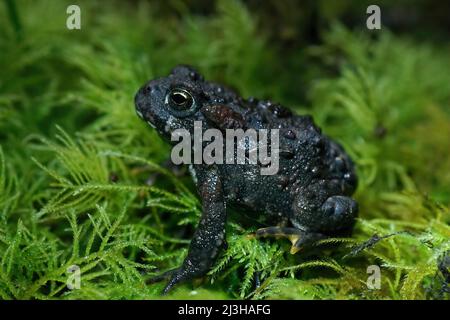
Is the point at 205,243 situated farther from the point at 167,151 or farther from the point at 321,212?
the point at 167,151

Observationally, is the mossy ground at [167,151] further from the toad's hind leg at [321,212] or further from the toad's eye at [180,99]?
the toad's eye at [180,99]

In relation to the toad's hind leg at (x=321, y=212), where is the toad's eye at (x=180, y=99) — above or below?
above

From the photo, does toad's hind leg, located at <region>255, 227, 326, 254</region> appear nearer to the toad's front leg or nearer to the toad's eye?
the toad's front leg

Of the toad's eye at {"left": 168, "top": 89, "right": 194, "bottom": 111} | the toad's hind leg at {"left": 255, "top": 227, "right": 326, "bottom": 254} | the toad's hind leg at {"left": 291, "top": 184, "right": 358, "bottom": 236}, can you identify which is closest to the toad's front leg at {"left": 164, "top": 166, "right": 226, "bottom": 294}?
the toad's hind leg at {"left": 255, "top": 227, "right": 326, "bottom": 254}

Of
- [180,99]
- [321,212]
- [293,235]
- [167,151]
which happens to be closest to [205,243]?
[293,235]

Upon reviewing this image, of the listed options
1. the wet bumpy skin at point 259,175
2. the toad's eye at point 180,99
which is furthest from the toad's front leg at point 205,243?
the toad's eye at point 180,99
